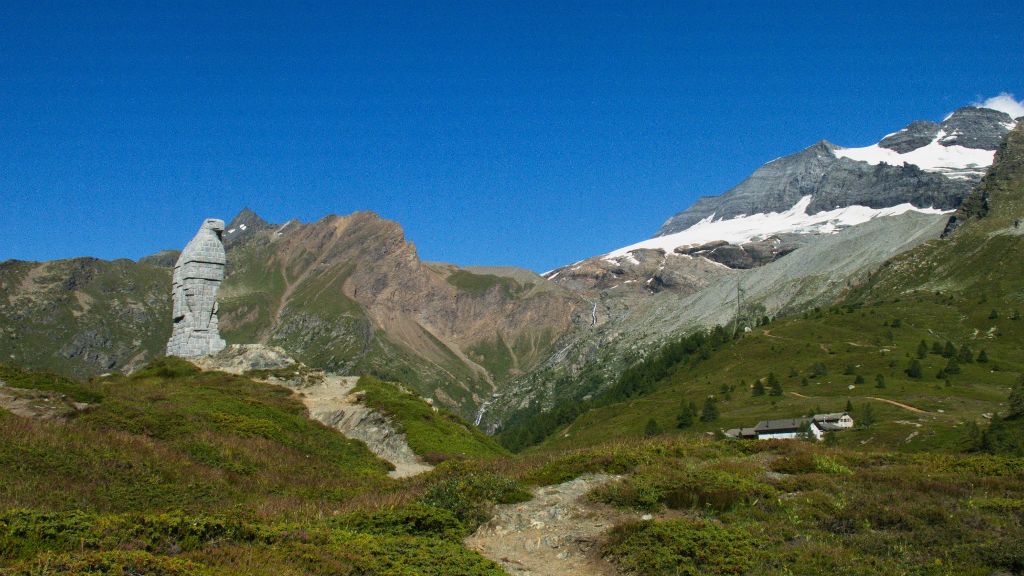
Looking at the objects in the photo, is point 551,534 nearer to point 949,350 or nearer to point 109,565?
point 109,565

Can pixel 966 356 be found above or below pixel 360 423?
below

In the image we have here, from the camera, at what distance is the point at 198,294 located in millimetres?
60281

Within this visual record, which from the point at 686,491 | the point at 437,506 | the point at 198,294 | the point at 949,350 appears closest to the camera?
the point at 437,506

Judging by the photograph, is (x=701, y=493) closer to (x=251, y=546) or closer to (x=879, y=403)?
(x=251, y=546)

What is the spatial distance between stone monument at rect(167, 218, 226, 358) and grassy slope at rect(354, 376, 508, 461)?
15.8 m

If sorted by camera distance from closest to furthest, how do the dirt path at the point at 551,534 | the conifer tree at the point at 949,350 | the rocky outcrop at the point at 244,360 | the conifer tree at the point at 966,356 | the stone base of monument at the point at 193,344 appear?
the dirt path at the point at 551,534
the rocky outcrop at the point at 244,360
the stone base of monument at the point at 193,344
the conifer tree at the point at 966,356
the conifer tree at the point at 949,350

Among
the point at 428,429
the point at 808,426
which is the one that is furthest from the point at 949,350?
the point at 428,429

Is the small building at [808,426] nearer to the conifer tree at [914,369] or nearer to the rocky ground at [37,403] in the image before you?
the conifer tree at [914,369]

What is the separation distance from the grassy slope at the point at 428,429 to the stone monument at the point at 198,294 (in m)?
15.8

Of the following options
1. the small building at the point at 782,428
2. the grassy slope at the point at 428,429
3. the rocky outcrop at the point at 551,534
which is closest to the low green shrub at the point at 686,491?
the rocky outcrop at the point at 551,534

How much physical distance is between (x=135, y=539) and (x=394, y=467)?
25026 millimetres

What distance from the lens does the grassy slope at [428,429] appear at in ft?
139

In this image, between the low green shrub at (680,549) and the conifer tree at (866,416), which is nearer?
the low green shrub at (680,549)

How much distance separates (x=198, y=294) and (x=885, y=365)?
117 metres
